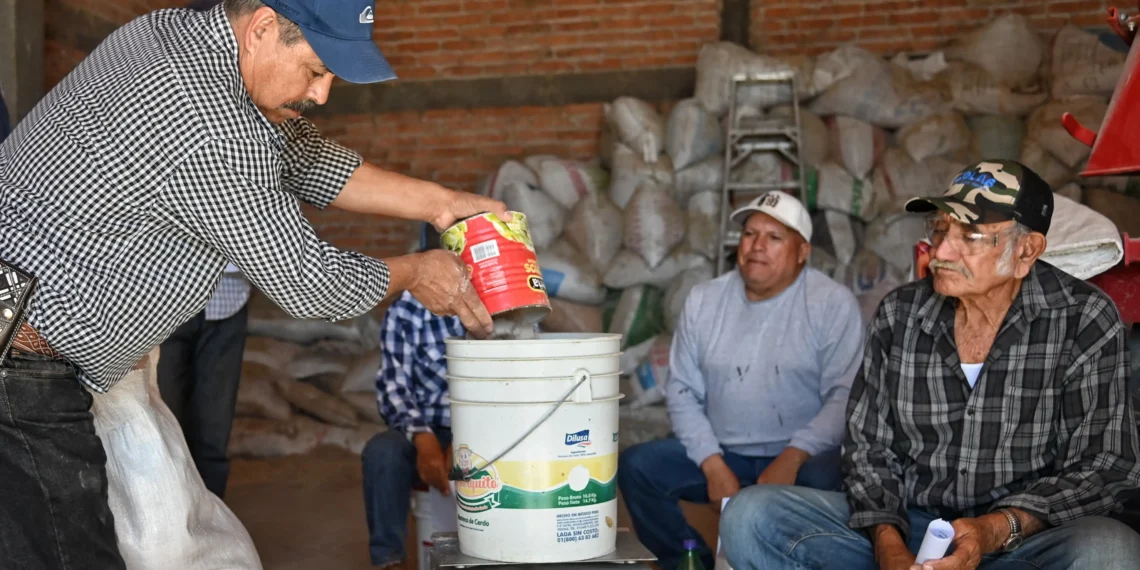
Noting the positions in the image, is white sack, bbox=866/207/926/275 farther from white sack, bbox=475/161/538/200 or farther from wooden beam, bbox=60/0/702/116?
white sack, bbox=475/161/538/200

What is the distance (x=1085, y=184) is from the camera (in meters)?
4.46

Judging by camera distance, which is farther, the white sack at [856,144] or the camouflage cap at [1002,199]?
the white sack at [856,144]

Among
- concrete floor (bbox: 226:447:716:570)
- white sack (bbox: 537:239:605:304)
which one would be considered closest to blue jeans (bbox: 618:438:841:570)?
concrete floor (bbox: 226:447:716:570)

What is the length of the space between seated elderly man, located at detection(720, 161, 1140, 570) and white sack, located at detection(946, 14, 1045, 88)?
2754 mm

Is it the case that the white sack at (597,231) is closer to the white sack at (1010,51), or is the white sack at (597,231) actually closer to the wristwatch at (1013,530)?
the white sack at (1010,51)

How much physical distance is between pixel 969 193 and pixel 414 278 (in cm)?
113

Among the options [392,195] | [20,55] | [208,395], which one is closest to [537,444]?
[392,195]

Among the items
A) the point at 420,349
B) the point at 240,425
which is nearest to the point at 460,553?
the point at 420,349

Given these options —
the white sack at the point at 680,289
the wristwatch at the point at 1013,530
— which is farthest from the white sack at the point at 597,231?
the wristwatch at the point at 1013,530

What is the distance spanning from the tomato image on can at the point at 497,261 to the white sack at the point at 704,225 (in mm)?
2896

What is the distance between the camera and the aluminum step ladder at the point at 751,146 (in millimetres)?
4824

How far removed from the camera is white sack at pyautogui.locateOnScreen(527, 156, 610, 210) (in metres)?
5.05

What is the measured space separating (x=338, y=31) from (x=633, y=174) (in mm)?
3296

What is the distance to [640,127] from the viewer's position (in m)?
5.02
